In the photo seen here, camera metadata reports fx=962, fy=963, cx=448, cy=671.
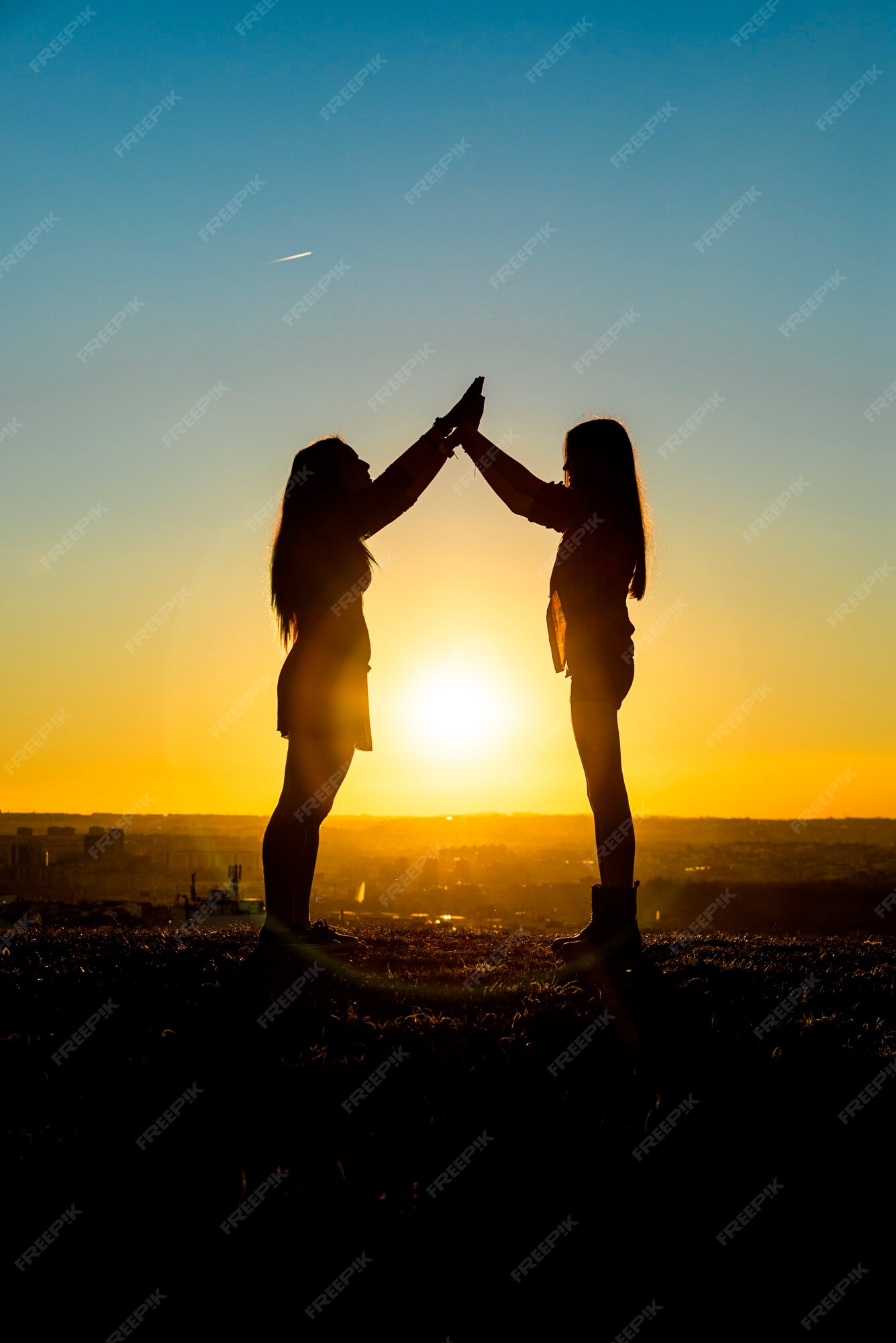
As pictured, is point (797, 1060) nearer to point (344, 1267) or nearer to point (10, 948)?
point (344, 1267)

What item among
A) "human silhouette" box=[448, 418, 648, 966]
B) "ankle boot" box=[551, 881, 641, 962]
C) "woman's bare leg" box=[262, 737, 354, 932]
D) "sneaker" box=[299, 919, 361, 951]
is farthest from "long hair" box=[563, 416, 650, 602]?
"sneaker" box=[299, 919, 361, 951]

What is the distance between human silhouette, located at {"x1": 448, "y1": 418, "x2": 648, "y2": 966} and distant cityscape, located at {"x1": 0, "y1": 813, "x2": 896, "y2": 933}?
1166 mm

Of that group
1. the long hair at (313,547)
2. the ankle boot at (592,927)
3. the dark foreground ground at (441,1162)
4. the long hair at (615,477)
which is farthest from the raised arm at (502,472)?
the dark foreground ground at (441,1162)

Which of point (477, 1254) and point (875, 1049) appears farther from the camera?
point (875, 1049)

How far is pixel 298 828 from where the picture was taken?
5.99 m

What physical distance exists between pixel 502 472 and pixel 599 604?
48.7 inches

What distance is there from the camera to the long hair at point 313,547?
6.36 meters

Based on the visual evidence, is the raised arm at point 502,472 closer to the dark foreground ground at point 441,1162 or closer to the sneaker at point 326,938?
the sneaker at point 326,938

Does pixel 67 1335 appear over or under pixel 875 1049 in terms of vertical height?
under

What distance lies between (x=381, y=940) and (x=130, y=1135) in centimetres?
397

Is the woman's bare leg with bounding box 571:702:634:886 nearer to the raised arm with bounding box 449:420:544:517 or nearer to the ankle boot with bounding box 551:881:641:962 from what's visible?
the ankle boot with bounding box 551:881:641:962

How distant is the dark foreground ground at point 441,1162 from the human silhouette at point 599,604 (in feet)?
3.88

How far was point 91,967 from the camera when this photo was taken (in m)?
5.16

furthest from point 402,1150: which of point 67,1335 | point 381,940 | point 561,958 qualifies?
point 381,940
